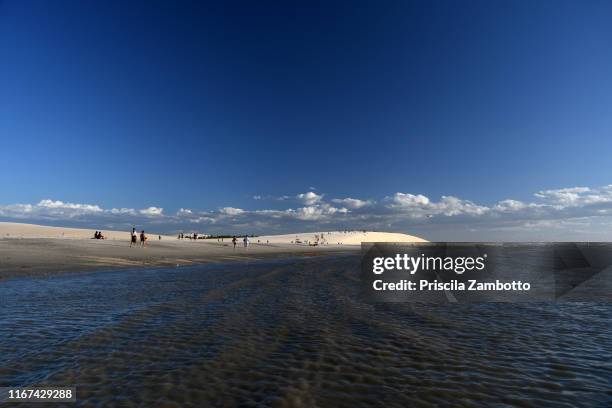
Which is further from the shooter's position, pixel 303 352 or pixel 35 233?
pixel 35 233

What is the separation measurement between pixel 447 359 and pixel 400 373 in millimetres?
1601

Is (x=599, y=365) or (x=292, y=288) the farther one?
(x=292, y=288)

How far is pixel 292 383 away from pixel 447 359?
390cm

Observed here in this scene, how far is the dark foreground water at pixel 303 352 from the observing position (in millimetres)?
6551

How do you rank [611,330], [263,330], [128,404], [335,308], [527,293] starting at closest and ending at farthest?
[128,404], [263,330], [611,330], [335,308], [527,293]

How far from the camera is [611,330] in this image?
11570mm

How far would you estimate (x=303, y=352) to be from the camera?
8844 millimetres

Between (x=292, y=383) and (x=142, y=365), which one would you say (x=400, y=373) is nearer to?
(x=292, y=383)

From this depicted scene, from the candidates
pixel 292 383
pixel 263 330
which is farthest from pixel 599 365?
pixel 263 330

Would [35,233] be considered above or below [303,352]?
above

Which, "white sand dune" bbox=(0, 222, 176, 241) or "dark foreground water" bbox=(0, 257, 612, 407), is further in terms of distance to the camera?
"white sand dune" bbox=(0, 222, 176, 241)

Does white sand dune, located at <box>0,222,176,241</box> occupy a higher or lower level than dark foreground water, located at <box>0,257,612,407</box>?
higher

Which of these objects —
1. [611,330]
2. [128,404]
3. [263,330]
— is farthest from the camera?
[611,330]

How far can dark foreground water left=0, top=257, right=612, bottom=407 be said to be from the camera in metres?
6.55
